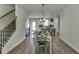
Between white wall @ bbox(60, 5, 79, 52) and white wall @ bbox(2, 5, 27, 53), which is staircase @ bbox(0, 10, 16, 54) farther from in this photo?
white wall @ bbox(60, 5, 79, 52)

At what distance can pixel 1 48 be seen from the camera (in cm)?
391

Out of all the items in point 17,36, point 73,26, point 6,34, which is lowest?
point 17,36

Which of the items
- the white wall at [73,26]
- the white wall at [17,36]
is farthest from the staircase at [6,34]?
the white wall at [73,26]

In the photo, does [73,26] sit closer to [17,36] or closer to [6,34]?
[17,36]

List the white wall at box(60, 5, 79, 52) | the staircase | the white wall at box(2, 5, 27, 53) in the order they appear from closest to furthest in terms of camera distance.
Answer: the staircase < the white wall at box(2, 5, 27, 53) < the white wall at box(60, 5, 79, 52)

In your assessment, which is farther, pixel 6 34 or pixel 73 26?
pixel 73 26

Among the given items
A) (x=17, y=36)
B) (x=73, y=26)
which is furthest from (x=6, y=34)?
(x=73, y=26)

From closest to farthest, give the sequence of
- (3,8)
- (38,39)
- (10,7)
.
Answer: (38,39) < (3,8) < (10,7)

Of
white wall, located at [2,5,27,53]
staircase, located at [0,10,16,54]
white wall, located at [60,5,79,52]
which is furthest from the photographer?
white wall, located at [60,5,79,52]

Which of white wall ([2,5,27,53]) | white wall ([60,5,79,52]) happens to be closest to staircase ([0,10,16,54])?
white wall ([2,5,27,53])

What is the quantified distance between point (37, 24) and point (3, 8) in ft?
18.6

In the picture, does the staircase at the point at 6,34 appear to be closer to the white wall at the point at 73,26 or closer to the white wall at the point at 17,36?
the white wall at the point at 17,36
